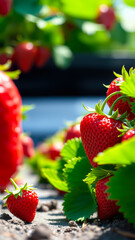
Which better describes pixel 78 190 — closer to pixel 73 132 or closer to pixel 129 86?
pixel 129 86

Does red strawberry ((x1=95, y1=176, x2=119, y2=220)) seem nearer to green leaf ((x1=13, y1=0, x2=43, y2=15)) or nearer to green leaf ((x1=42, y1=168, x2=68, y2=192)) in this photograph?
green leaf ((x1=42, y1=168, x2=68, y2=192))

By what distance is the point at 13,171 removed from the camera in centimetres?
93

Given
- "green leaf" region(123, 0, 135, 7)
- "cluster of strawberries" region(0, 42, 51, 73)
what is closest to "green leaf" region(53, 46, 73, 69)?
"cluster of strawberries" region(0, 42, 51, 73)

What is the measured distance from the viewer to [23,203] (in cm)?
62

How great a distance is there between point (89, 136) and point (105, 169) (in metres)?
0.05

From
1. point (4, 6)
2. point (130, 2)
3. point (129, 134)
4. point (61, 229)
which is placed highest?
point (130, 2)

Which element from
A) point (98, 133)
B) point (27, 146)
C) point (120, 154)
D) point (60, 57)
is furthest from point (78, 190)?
point (60, 57)

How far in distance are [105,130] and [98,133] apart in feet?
0.04

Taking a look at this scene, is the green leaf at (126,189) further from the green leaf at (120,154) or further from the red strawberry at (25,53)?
the red strawberry at (25,53)

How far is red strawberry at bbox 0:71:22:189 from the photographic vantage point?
85cm

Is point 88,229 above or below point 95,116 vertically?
below

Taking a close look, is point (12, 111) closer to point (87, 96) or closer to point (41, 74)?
point (41, 74)

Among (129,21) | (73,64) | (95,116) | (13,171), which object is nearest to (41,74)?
(73,64)

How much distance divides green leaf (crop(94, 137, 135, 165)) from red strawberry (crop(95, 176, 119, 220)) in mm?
121
